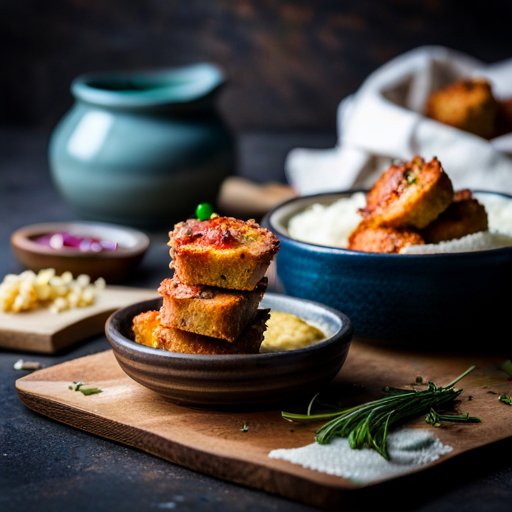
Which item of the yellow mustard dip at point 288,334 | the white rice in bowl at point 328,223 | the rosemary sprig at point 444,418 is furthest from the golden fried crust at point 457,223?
the rosemary sprig at point 444,418

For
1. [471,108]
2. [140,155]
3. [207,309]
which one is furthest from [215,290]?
[471,108]

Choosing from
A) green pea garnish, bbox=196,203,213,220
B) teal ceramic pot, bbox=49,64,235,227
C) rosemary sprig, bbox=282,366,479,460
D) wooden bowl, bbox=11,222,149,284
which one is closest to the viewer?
rosemary sprig, bbox=282,366,479,460

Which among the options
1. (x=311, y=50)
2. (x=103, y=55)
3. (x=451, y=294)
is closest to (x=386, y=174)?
(x=451, y=294)

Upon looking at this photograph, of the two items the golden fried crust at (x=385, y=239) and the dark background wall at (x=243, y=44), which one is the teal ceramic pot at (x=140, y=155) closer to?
the golden fried crust at (x=385, y=239)

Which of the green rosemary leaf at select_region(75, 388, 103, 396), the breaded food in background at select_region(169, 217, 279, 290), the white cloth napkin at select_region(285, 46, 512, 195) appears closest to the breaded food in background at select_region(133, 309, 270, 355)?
the breaded food in background at select_region(169, 217, 279, 290)

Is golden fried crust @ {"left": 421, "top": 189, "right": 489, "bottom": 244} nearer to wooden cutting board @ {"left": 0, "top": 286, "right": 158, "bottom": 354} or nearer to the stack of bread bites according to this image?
the stack of bread bites
